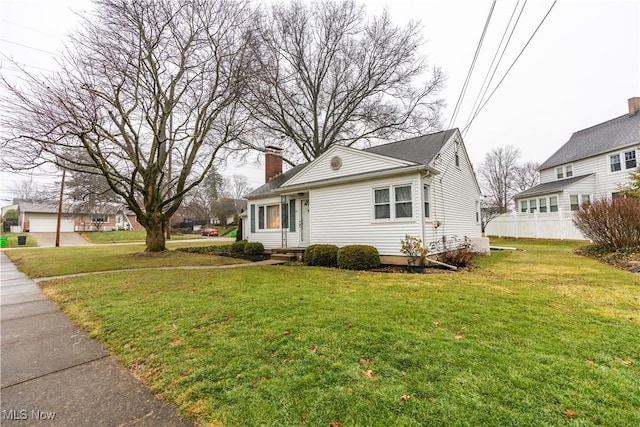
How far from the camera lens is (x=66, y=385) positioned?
8.36 ft

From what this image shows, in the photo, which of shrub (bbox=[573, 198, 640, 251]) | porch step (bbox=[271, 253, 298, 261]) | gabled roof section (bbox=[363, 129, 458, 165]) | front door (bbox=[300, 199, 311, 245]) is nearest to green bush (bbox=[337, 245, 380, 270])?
porch step (bbox=[271, 253, 298, 261])

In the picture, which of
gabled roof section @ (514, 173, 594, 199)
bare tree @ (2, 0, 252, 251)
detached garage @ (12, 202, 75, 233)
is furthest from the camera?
detached garage @ (12, 202, 75, 233)

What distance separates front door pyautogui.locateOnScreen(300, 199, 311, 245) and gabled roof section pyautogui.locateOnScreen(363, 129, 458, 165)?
4.01 m

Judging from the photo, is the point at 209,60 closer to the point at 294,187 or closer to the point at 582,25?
the point at 294,187

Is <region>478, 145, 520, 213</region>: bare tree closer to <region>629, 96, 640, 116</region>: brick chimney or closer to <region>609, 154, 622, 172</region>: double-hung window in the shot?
<region>629, 96, 640, 116</region>: brick chimney

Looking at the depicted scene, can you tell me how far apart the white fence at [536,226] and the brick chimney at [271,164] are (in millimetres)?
16704

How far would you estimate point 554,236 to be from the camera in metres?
17.0

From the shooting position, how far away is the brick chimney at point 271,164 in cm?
1580

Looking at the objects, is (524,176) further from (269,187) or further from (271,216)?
(271,216)

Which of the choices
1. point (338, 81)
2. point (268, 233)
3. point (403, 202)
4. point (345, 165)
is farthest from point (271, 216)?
point (338, 81)

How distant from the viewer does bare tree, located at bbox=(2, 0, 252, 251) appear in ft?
30.6

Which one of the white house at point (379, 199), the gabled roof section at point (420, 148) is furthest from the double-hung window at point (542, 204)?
the gabled roof section at point (420, 148)

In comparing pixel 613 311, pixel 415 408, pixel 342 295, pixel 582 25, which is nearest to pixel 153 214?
pixel 342 295
